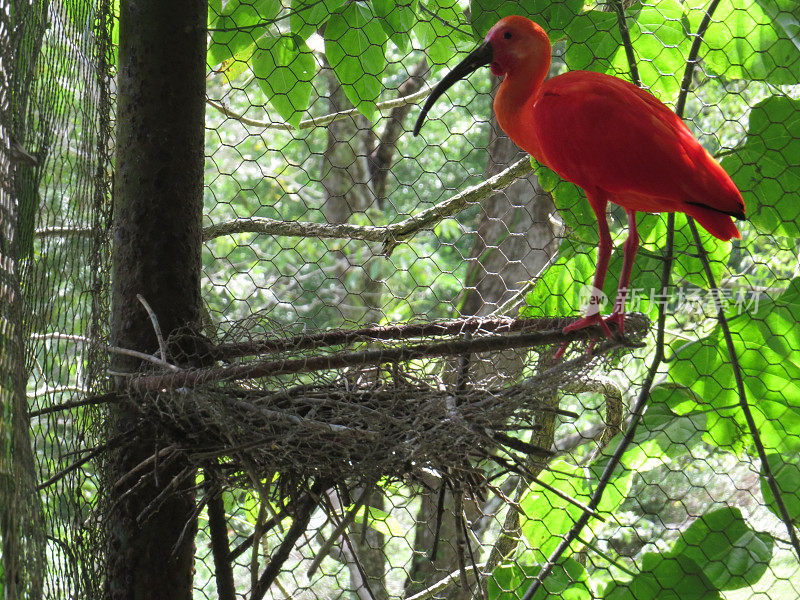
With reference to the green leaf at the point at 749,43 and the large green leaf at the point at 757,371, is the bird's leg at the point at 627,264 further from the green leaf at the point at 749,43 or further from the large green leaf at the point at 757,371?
the green leaf at the point at 749,43

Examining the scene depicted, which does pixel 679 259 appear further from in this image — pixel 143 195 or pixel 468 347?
pixel 143 195

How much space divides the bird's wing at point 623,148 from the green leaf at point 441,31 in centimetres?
43

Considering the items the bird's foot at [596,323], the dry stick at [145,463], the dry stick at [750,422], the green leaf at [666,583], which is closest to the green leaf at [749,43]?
the dry stick at [750,422]

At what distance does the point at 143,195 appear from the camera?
977mm

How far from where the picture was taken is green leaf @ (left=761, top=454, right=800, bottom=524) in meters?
1.31

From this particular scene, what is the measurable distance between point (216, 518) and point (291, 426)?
0.97ft

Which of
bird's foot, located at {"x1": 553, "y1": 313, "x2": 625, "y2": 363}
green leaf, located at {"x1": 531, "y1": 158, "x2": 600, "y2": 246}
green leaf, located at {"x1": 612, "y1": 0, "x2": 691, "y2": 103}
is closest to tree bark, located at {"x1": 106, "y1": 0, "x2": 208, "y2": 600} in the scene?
bird's foot, located at {"x1": 553, "y1": 313, "x2": 625, "y2": 363}

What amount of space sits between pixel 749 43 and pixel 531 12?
1.34 feet

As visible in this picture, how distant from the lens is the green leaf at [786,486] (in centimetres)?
131

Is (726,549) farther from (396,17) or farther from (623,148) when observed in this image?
(396,17)

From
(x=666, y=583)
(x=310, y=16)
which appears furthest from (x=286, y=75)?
(x=666, y=583)

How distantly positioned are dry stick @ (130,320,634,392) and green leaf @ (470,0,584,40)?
0.75 meters

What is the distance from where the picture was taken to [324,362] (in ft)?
2.68

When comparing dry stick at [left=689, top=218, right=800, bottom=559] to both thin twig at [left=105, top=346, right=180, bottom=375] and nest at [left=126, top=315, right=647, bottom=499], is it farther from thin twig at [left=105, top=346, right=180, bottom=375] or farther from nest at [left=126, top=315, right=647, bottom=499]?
thin twig at [left=105, top=346, right=180, bottom=375]
